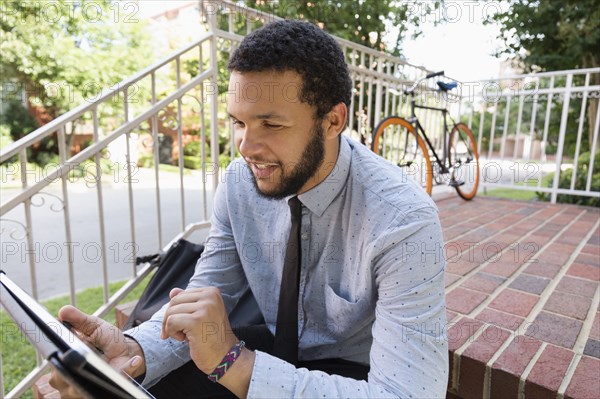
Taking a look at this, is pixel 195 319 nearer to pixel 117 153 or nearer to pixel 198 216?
pixel 117 153

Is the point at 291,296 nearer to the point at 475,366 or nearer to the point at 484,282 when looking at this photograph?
the point at 475,366

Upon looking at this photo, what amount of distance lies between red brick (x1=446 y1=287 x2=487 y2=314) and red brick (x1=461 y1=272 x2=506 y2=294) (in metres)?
0.06

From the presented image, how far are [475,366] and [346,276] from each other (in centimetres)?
58

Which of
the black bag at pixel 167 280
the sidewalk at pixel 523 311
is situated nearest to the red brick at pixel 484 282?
the sidewalk at pixel 523 311

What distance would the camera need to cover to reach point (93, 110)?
1.98 meters

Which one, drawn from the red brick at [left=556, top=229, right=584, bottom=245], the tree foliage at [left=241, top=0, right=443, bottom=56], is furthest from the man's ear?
the tree foliage at [left=241, top=0, right=443, bottom=56]

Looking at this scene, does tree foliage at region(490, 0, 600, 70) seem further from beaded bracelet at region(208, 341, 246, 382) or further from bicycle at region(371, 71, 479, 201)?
beaded bracelet at region(208, 341, 246, 382)

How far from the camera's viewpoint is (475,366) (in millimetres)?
1316

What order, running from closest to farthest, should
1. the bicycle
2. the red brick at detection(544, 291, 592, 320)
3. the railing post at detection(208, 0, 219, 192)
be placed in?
the red brick at detection(544, 291, 592, 320) < the railing post at detection(208, 0, 219, 192) < the bicycle

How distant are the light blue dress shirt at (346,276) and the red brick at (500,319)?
0.62 metres

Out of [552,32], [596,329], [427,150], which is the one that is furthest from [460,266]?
[552,32]

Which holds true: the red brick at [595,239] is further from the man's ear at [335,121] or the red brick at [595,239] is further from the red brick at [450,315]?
the man's ear at [335,121]

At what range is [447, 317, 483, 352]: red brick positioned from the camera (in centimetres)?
142

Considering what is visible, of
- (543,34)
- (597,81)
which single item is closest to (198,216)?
(543,34)
